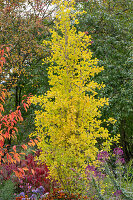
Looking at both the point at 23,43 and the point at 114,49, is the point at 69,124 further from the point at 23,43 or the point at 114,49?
the point at 114,49

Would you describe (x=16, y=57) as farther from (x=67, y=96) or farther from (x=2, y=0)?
(x=67, y=96)

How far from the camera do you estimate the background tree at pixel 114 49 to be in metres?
7.51

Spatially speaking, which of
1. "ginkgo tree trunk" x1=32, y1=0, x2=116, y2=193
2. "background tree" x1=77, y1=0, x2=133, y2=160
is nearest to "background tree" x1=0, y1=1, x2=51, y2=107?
"background tree" x1=77, y1=0, x2=133, y2=160

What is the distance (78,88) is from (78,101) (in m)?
0.24

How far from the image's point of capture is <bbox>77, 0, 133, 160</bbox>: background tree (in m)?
7.51

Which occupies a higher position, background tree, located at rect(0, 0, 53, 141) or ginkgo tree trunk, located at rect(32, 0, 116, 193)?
background tree, located at rect(0, 0, 53, 141)

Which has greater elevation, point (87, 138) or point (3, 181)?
point (87, 138)

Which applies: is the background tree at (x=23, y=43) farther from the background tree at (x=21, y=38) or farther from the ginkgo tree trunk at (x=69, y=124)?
the ginkgo tree trunk at (x=69, y=124)

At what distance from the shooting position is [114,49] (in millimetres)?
8359

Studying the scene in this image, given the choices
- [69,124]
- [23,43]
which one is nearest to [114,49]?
[23,43]

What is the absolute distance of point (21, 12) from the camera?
8.38 metres

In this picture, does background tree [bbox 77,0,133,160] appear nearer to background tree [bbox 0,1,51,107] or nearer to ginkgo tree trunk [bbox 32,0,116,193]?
background tree [bbox 0,1,51,107]

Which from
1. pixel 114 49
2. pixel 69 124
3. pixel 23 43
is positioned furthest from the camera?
pixel 114 49

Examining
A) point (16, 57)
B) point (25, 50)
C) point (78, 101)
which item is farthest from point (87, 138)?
point (25, 50)
